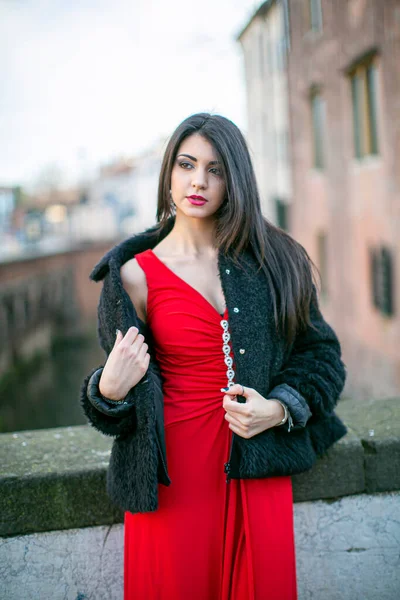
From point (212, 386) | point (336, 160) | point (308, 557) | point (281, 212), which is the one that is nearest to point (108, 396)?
point (212, 386)

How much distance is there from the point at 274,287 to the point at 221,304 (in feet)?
0.62

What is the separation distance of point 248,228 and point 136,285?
42 centimetres

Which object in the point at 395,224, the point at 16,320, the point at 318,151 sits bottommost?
the point at 16,320

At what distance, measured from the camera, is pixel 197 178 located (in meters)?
2.01

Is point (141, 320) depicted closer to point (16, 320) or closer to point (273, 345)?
point (273, 345)

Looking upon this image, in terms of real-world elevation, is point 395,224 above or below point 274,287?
above

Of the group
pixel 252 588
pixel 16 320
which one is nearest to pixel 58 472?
pixel 252 588

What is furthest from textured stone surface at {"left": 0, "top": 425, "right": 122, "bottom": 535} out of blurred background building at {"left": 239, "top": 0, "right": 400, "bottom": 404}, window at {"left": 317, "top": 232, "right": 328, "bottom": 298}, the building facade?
the building facade

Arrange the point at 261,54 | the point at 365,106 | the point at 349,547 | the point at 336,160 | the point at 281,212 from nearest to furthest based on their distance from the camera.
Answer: the point at 349,547, the point at 365,106, the point at 336,160, the point at 281,212, the point at 261,54

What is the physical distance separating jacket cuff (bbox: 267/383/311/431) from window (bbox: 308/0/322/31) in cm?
1295

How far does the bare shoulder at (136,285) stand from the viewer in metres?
2.06

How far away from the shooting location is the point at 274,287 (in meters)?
2.08

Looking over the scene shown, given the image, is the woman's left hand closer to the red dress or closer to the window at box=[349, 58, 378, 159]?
the red dress

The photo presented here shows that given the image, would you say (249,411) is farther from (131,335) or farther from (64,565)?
(64,565)
